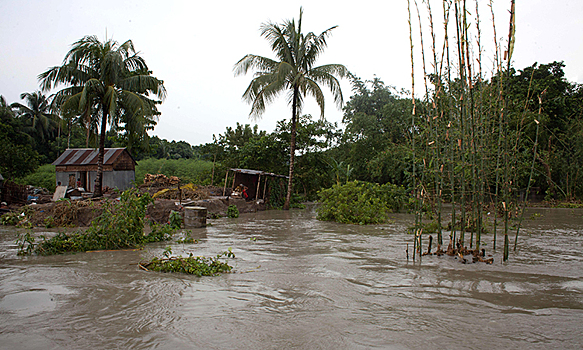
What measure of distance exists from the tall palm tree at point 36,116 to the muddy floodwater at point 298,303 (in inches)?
1388

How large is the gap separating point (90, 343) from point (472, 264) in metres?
4.64

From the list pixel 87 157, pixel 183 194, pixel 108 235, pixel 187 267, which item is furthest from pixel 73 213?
pixel 87 157

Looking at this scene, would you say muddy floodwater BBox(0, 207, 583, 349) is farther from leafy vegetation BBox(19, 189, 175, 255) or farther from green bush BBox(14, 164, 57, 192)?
green bush BBox(14, 164, 57, 192)

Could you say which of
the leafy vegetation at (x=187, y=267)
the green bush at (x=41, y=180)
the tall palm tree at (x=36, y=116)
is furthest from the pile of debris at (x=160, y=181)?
the tall palm tree at (x=36, y=116)

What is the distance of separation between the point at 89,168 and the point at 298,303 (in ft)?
72.6

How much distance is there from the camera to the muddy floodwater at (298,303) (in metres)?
2.87

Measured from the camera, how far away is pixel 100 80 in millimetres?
16266

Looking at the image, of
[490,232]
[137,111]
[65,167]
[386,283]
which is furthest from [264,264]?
[65,167]

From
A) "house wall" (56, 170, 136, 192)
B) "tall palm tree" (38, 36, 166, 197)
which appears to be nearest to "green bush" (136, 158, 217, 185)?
"house wall" (56, 170, 136, 192)

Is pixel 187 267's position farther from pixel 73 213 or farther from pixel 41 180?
pixel 41 180

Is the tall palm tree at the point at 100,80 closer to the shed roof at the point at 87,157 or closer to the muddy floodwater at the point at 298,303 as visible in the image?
the shed roof at the point at 87,157

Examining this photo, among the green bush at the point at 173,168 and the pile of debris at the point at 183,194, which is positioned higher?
the green bush at the point at 173,168

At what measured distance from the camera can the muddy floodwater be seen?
2.87 meters

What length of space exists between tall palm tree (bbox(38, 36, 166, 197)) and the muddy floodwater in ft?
35.8
